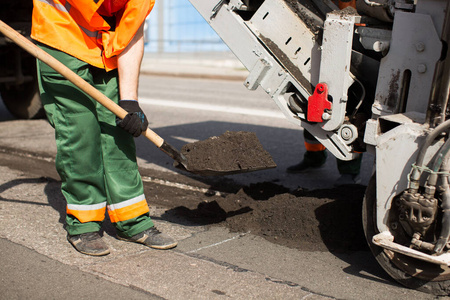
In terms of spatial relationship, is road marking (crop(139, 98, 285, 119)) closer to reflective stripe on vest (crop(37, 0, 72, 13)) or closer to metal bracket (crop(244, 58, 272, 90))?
metal bracket (crop(244, 58, 272, 90))

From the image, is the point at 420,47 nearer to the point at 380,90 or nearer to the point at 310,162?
the point at 380,90

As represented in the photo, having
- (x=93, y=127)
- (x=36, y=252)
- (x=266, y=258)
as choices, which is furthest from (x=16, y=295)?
(x=266, y=258)

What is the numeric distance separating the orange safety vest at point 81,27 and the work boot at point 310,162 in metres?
2.48

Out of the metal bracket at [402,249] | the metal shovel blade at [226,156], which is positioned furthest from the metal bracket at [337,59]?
the metal bracket at [402,249]

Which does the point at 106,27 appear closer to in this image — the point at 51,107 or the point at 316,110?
the point at 51,107

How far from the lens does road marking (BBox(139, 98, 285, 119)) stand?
8219 mm

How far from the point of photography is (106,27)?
3.02m

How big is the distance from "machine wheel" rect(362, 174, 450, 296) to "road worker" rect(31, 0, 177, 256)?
1.15 metres

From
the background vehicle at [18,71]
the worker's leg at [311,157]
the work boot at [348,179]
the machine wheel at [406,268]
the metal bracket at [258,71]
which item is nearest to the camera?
the machine wheel at [406,268]

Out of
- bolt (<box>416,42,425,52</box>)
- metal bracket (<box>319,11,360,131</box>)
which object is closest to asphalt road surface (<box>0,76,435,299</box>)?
metal bracket (<box>319,11,360,131</box>)

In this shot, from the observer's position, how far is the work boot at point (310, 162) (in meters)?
5.04

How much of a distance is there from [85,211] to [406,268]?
5.91 feet

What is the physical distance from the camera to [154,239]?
10.5 feet

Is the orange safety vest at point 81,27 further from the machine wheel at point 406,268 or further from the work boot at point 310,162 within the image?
the work boot at point 310,162
